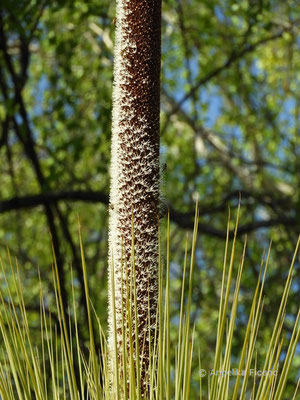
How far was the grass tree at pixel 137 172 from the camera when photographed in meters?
1.43

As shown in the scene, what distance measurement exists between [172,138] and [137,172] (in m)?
6.61

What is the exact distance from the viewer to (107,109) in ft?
16.6

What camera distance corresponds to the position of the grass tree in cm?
143

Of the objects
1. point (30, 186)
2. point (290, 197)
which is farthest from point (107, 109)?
point (30, 186)

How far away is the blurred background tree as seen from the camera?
4754mm

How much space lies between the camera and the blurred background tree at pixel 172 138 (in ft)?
15.6

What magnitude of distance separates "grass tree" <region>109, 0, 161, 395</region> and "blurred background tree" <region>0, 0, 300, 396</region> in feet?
8.84

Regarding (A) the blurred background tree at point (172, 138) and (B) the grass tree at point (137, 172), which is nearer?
(B) the grass tree at point (137, 172)

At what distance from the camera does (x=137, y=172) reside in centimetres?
145

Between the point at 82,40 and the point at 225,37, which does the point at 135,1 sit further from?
the point at 82,40

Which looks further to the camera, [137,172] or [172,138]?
[172,138]

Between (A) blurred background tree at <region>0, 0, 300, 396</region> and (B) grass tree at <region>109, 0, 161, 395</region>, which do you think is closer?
(B) grass tree at <region>109, 0, 161, 395</region>

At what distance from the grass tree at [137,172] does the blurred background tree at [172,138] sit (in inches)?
106

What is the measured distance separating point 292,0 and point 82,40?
211 centimetres
